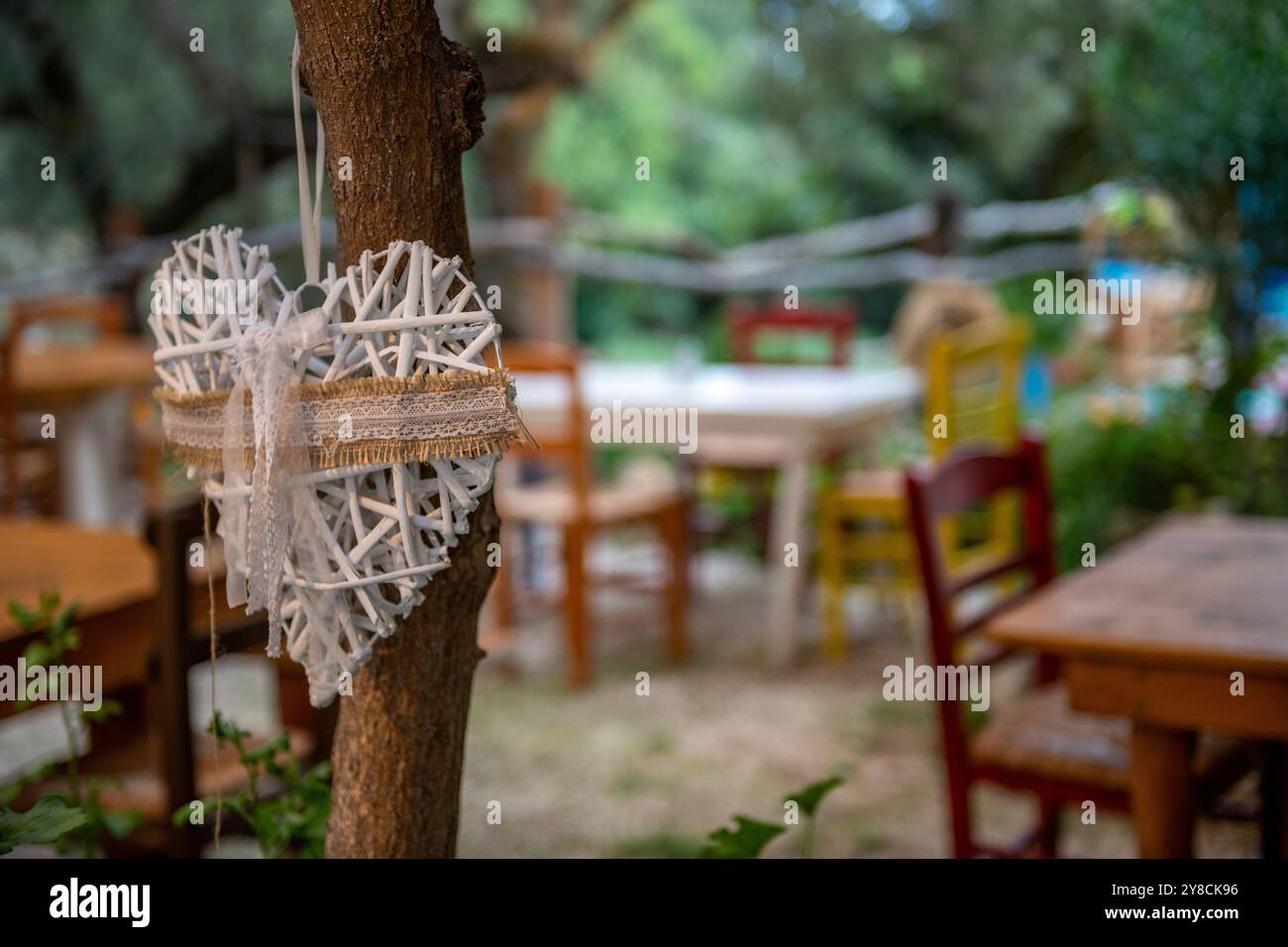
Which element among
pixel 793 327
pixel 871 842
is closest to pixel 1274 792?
pixel 871 842

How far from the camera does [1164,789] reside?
1.71 meters

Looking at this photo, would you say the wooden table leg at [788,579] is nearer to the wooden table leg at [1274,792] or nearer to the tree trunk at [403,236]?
the wooden table leg at [1274,792]

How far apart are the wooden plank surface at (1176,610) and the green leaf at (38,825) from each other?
116 cm

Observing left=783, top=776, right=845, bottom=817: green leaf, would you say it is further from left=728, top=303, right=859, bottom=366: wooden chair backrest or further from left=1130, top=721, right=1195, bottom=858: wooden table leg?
left=728, top=303, right=859, bottom=366: wooden chair backrest

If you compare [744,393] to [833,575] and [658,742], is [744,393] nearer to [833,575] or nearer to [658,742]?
[833,575]

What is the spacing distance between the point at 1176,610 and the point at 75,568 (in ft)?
5.19

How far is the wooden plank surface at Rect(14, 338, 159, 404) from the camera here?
14.6 feet

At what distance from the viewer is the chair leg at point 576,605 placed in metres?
3.88

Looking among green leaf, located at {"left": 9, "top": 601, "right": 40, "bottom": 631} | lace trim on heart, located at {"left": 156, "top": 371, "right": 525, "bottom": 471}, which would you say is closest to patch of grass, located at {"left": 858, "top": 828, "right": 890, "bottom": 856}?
green leaf, located at {"left": 9, "top": 601, "right": 40, "bottom": 631}

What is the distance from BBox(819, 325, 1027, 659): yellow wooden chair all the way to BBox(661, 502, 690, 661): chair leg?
450 millimetres

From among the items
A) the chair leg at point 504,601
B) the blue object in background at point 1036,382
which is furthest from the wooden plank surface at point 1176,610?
the blue object in background at point 1036,382
